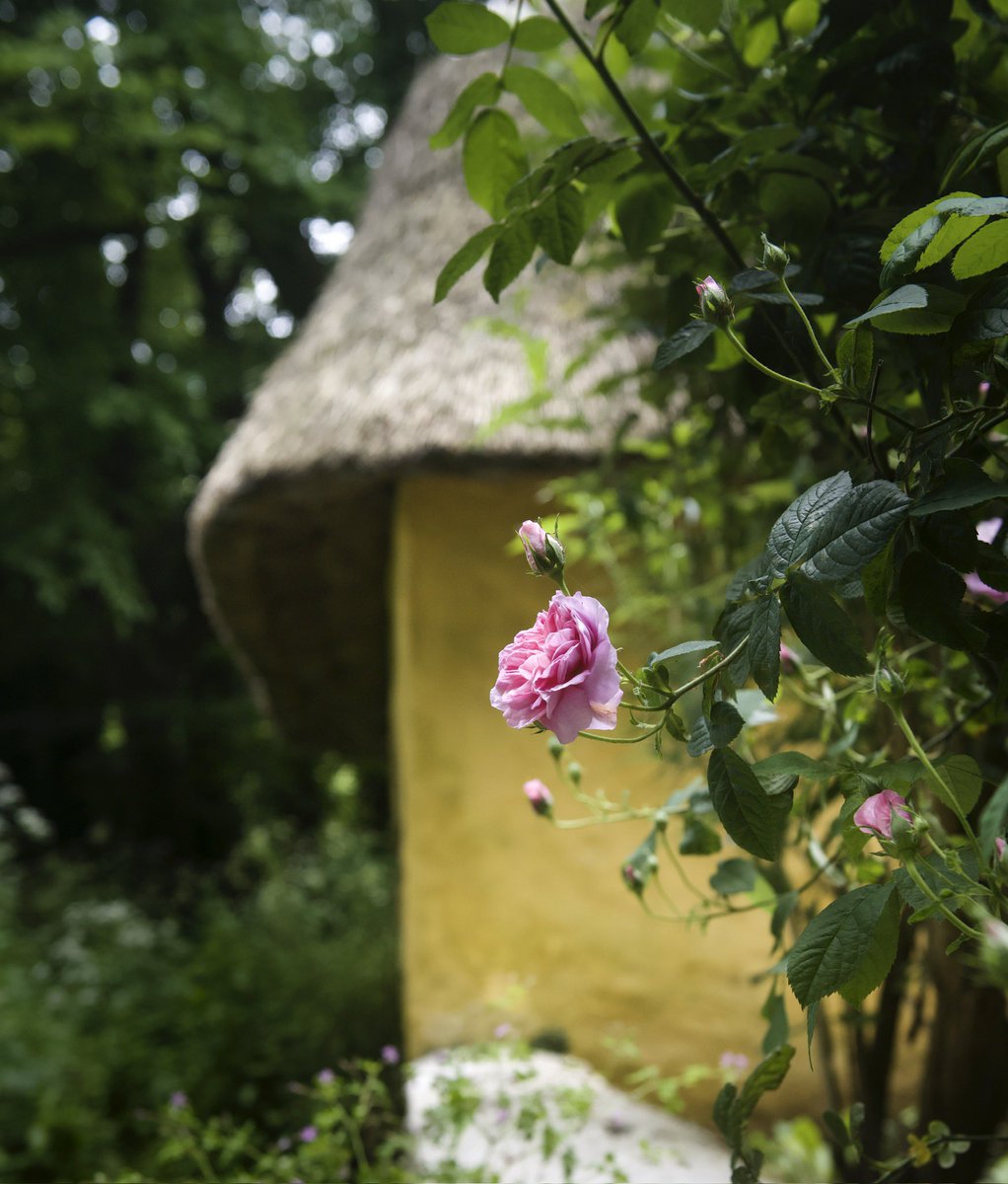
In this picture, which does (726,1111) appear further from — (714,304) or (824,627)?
(714,304)

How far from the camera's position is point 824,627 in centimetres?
43

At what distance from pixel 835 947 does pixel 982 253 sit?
33 cm

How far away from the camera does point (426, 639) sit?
2.08 meters

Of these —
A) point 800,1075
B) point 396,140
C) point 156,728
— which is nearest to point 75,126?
point 396,140

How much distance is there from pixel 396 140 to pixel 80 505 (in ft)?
9.71

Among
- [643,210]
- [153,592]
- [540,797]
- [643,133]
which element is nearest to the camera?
[643,133]

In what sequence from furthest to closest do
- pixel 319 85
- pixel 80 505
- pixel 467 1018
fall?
pixel 319 85, pixel 80 505, pixel 467 1018

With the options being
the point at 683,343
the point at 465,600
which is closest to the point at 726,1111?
the point at 683,343

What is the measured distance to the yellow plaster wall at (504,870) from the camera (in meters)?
1.71

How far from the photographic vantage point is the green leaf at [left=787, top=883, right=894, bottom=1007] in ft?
1.45

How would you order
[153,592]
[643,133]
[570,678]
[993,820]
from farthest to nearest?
1. [153,592]
2. [643,133]
3. [570,678]
4. [993,820]

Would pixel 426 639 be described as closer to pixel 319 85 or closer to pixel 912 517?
pixel 912 517

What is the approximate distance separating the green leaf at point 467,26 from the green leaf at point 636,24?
3.0 inches

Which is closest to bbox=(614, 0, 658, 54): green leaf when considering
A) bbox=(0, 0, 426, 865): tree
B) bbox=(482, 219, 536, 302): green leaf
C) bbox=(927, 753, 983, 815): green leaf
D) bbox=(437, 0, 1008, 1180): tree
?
bbox=(437, 0, 1008, 1180): tree
